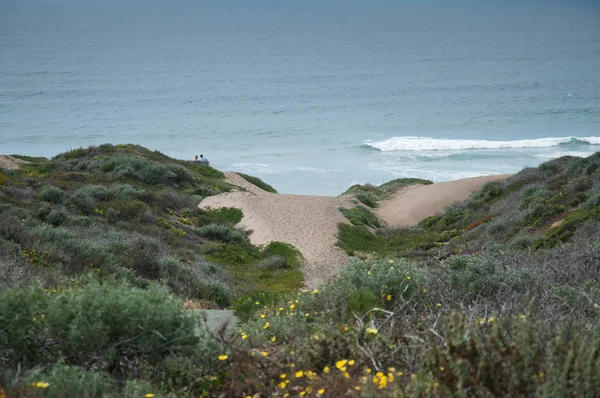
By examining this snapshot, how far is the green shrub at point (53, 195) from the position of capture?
19531 mm

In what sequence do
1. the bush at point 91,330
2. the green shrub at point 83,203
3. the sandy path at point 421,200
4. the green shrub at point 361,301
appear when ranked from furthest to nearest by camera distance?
the sandy path at point 421,200, the green shrub at point 83,203, the green shrub at point 361,301, the bush at point 91,330

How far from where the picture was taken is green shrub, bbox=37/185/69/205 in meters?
19.5

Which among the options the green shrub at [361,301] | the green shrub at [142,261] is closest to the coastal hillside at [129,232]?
the green shrub at [142,261]

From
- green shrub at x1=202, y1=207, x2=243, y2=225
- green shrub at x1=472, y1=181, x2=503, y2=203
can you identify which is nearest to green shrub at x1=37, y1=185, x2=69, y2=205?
green shrub at x1=202, y1=207, x2=243, y2=225

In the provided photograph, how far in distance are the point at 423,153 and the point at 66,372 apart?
51391 mm

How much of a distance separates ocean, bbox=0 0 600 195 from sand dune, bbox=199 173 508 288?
496 inches

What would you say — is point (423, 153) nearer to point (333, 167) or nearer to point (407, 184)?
point (333, 167)

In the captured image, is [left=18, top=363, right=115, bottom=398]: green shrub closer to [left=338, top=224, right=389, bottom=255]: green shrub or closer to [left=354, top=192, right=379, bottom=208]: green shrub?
[left=338, top=224, right=389, bottom=255]: green shrub

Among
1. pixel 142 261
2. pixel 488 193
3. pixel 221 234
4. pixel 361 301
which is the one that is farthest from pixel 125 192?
pixel 361 301

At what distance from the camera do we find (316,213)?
25422 millimetres

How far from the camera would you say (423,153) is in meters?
54.2

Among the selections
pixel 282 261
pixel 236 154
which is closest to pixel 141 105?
pixel 236 154

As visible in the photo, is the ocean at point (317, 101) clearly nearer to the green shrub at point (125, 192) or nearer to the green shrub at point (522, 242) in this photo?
the green shrub at point (125, 192)

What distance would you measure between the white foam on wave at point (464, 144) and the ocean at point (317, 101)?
16cm
